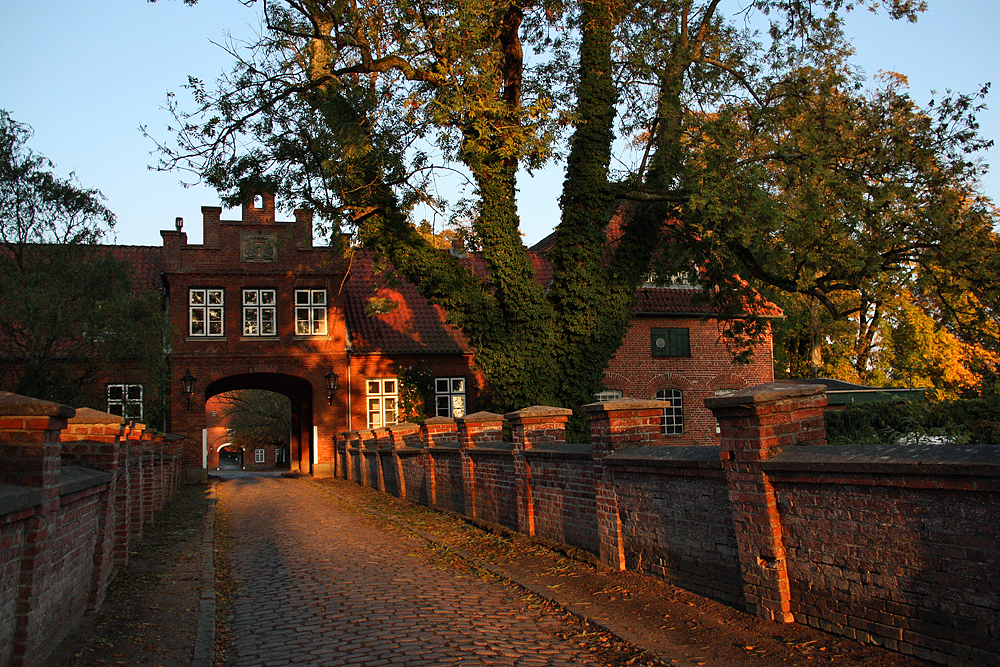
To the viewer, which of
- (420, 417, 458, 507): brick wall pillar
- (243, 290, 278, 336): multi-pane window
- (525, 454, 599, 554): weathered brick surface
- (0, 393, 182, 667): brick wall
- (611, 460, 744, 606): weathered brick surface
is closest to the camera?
(0, 393, 182, 667): brick wall

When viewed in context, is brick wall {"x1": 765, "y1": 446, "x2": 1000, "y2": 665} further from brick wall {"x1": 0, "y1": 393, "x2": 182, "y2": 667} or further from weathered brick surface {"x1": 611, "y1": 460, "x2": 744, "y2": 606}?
brick wall {"x1": 0, "y1": 393, "x2": 182, "y2": 667}

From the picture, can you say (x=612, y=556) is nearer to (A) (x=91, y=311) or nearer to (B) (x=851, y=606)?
(B) (x=851, y=606)

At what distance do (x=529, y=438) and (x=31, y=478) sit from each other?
6332 millimetres

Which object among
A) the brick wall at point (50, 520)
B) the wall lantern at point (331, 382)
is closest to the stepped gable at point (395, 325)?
the wall lantern at point (331, 382)

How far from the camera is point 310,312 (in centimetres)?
2992

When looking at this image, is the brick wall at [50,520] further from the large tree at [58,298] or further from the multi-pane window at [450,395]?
the multi-pane window at [450,395]

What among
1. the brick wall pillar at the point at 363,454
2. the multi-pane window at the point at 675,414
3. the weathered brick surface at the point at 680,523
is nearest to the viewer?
the weathered brick surface at the point at 680,523

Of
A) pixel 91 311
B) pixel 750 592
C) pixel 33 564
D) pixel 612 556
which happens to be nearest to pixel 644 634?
pixel 750 592

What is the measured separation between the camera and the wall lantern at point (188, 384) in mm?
27772

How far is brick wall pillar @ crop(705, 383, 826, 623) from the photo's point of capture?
5.66m

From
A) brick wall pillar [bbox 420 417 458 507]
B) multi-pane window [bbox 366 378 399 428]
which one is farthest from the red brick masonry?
multi-pane window [bbox 366 378 399 428]

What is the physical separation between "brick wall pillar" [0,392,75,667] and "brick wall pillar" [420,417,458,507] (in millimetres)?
10050

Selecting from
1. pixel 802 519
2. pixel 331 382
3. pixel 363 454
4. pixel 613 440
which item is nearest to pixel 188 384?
pixel 331 382

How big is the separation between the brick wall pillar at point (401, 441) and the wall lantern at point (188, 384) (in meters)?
12.1
